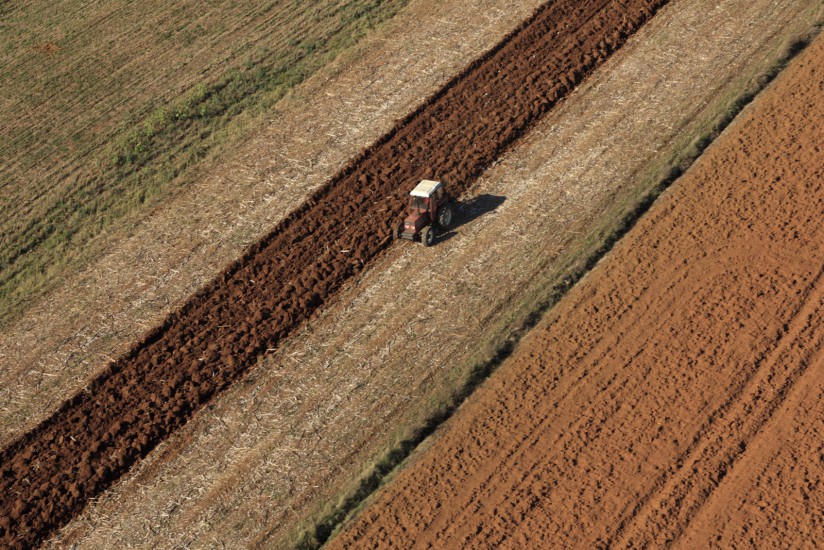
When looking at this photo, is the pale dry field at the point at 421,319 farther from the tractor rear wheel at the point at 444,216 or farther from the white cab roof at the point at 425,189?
the white cab roof at the point at 425,189

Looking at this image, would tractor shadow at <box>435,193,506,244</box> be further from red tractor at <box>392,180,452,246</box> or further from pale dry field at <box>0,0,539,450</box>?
pale dry field at <box>0,0,539,450</box>

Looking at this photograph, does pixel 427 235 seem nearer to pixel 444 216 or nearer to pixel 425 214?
pixel 425 214

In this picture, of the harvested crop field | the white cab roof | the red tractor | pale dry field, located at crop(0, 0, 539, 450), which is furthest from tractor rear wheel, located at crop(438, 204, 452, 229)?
pale dry field, located at crop(0, 0, 539, 450)


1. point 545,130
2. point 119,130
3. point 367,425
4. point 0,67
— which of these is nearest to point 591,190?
point 545,130

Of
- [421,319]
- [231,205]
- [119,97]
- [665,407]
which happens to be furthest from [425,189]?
[119,97]

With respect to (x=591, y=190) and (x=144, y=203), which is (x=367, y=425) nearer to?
(x=591, y=190)

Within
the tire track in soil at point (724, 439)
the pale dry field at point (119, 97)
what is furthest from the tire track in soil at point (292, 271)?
the tire track in soil at point (724, 439)
